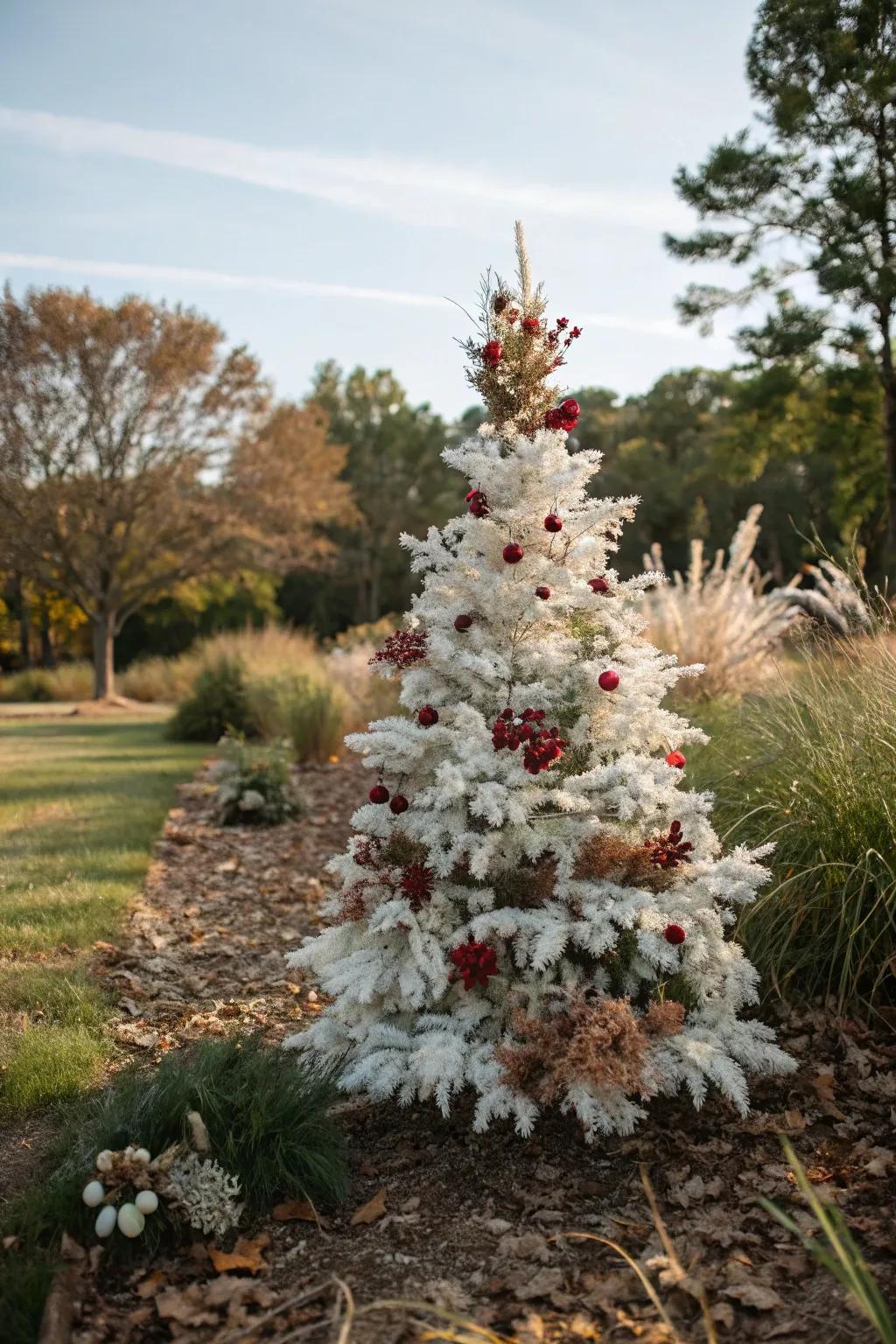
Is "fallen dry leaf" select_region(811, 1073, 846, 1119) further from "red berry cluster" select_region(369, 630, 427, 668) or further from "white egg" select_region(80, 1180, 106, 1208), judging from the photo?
"white egg" select_region(80, 1180, 106, 1208)

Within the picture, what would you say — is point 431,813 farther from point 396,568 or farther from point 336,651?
point 396,568

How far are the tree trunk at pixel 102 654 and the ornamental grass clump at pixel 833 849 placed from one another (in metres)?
20.6

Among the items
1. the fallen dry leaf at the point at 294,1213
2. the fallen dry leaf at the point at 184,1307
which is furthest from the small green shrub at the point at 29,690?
the fallen dry leaf at the point at 184,1307

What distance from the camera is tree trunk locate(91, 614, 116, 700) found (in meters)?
23.1

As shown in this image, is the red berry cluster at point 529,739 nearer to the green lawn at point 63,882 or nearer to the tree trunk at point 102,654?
the green lawn at point 63,882

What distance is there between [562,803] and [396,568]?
1560 inches

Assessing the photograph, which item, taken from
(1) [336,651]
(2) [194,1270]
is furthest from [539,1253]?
(1) [336,651]

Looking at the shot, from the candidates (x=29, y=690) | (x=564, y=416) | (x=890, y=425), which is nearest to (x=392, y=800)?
(x=564, y=416)

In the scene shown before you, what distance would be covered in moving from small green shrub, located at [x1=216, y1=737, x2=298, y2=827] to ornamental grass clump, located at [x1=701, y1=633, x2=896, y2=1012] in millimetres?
4938

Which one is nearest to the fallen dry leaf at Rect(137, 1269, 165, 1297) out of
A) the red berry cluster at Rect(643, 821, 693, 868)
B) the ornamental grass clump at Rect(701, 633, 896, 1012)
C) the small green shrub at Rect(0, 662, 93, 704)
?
the red berry cluster at Rect(643, 821, 693, 868)

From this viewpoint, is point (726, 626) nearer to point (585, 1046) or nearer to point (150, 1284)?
point (585, 1046)

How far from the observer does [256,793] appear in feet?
28.2

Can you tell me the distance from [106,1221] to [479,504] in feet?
8.05

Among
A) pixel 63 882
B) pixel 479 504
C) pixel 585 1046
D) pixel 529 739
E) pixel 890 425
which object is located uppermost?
pixel 890 425
